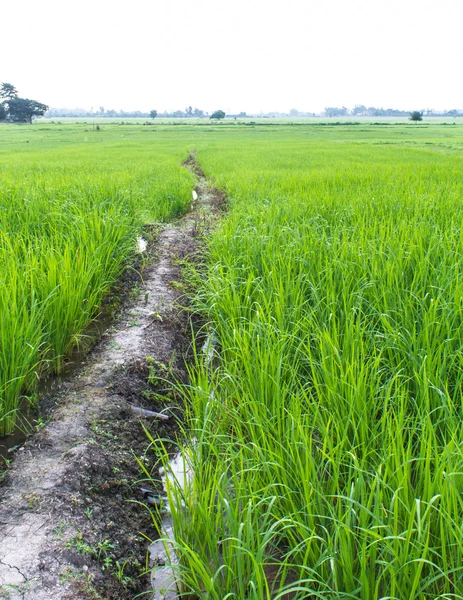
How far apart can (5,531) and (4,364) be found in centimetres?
83

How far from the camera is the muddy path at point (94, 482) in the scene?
142 cm

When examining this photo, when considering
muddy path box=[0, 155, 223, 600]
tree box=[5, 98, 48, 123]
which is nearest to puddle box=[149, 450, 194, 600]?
muddy path box=[0, 155, 223, 600]

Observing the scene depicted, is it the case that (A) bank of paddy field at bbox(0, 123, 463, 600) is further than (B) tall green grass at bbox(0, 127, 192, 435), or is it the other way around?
(B) tall green grass at bbox(0, 127, 192, 435)

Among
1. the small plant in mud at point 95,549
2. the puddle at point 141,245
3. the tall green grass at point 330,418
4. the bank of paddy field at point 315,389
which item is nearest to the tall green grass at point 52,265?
the bank of paddy field at point 315,389

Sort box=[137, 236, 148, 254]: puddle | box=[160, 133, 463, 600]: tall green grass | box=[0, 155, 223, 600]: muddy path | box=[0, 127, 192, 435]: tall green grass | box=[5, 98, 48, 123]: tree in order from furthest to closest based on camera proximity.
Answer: box=[5, 98, 48, 123]: tree, box=[137, 236, 148, 254]: puddle, box=[0, 127, 192, 435]: tall green grass, box=[0, 155, 223, 600]: muddy path, box=[160, 133, 463, 600]: tall green grass

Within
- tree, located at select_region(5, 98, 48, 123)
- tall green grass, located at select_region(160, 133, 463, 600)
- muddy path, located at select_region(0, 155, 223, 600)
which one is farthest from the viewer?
tree, located at select_region(5, 98, 48, 123)

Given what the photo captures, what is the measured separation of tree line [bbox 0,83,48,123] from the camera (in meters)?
71.5

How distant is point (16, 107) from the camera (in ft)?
235

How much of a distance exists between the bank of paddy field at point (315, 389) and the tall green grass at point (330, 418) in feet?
0.04

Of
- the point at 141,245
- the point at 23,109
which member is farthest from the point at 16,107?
the point at 141,245

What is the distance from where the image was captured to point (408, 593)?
1159 millimetres

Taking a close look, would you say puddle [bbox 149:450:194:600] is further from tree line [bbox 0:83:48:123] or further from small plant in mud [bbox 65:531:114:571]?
tree line [bbox 0:83:48:123]

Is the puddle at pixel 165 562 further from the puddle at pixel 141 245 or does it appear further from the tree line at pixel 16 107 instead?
the tree line at pixel 16 107

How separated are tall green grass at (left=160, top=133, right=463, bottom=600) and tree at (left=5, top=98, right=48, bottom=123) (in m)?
79.9
